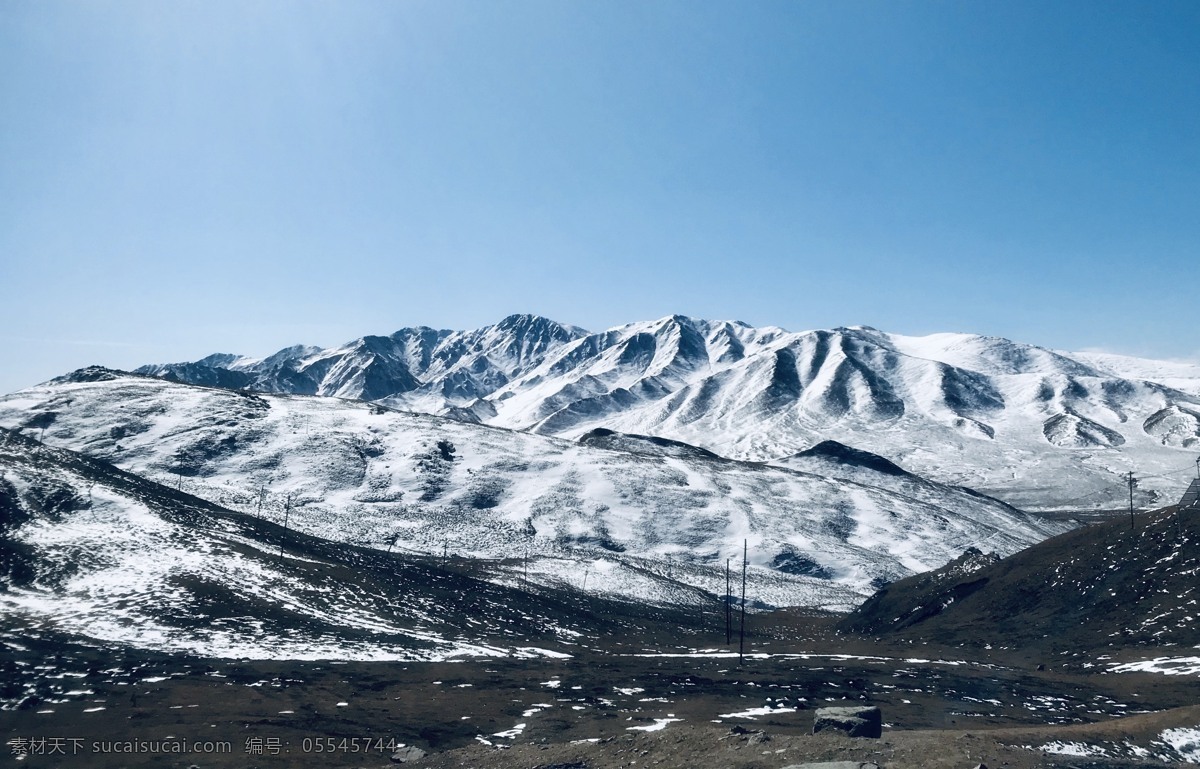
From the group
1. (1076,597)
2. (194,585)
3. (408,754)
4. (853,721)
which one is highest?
(1076,597)

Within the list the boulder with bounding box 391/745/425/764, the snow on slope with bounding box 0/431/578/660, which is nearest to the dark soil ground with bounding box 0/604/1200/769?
the boulder with bounding box 391/745/425/764

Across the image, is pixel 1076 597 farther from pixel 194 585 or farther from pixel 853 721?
pixel 194 585

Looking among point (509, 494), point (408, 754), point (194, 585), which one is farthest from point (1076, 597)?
point (509, 494)

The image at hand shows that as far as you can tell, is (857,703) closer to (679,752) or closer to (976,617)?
(679,752)

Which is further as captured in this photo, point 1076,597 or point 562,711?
point 1076,597

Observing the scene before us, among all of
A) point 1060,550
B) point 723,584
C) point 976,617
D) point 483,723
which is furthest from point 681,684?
point 723,584
